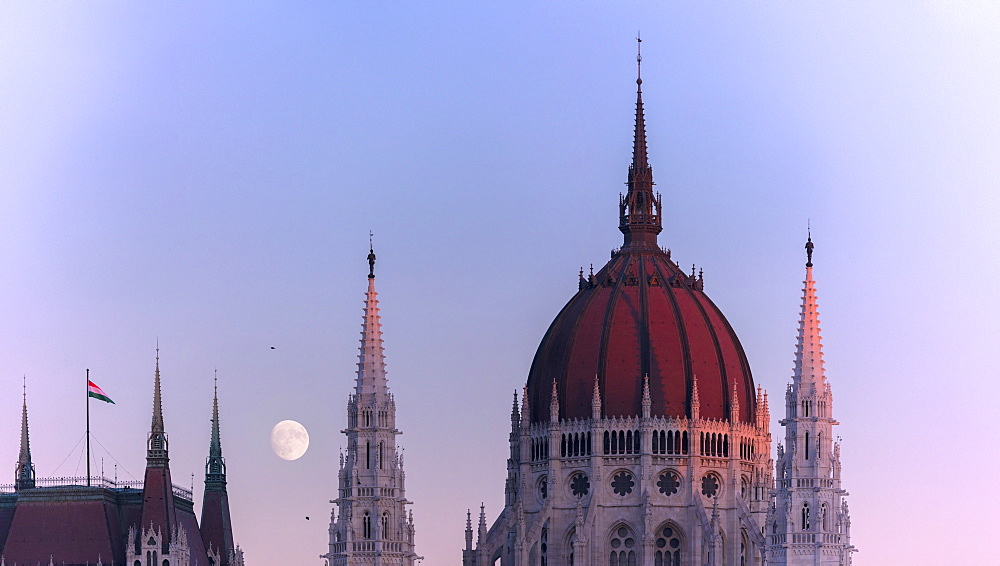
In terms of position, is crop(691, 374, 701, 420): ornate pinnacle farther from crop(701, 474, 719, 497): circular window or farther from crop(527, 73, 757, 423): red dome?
crop(701, 474, 719, 497): circular window

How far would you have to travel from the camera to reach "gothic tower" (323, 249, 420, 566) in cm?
16675

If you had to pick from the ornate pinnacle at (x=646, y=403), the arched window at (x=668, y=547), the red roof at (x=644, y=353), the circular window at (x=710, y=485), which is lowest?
the arched window at (x=668, y=547)

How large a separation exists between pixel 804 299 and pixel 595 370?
18.2 meters

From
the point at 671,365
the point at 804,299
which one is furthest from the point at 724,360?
the point at 804,299

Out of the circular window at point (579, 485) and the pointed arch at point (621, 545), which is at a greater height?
the circular window at point (579, 485)

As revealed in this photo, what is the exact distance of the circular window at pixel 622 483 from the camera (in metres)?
177

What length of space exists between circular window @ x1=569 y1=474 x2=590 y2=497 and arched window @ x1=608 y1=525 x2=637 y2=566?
3276 mm

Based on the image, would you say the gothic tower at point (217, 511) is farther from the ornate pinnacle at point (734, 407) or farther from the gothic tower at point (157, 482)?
the ornate pinnacle at point (734, 407)

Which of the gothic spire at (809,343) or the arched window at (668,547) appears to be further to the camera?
the arched window at (668,547)


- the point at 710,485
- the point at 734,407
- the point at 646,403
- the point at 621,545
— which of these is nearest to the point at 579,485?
the point at 621,545

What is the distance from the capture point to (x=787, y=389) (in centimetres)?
16225

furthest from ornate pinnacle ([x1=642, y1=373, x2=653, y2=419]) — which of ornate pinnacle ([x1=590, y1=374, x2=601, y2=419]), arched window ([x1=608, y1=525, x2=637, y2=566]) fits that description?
arched window ([x1=608, y1=525, x2=637, y2=566])

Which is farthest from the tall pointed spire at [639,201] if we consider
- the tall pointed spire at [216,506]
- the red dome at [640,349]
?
the tall pointed spire at [216,506]

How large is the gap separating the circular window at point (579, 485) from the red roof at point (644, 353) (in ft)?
12.1
